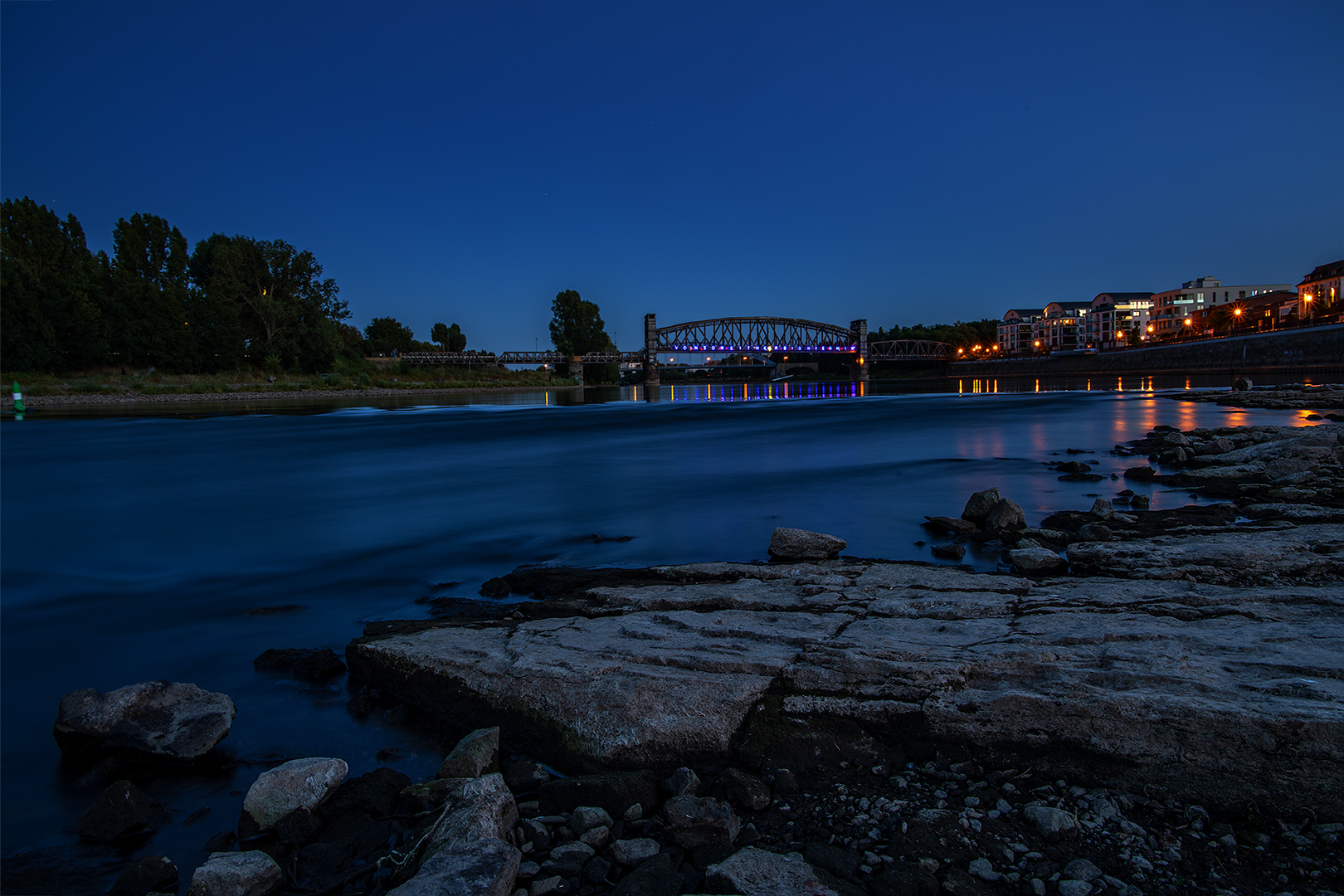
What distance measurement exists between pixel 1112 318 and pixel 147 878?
18521 centimetres

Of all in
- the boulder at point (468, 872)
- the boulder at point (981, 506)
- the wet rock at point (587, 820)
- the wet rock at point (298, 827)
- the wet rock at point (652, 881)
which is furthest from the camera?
the boulder at point (981, 506)

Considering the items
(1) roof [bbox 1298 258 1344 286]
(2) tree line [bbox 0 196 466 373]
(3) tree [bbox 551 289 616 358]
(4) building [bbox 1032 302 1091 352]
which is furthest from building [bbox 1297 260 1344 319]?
(2) tree line [bbox 0 196 466 373]

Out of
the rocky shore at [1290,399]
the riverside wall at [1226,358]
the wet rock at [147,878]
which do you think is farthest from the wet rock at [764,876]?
the riverside wall at [1226,358]

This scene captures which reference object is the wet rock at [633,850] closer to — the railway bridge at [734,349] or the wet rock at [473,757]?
the wet rock at [473,757]

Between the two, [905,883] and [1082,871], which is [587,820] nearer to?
[905,883]

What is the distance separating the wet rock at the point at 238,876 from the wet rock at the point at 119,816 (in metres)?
0.87

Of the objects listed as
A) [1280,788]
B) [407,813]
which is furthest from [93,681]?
[1280,788]

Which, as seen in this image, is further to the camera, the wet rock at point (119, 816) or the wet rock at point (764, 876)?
the wet rock at point (119, 816)

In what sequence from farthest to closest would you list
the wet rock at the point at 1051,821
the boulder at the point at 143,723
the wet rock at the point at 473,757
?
the boulder at the point at 143,723, the wet rock at the point at 473,757, the wet rock at the point at 1051,821

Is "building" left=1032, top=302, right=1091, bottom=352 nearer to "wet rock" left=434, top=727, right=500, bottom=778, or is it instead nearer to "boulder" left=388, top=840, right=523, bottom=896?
"wet rock" left=434, top=727, right=500, bottom=778

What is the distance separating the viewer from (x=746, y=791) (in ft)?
11.4

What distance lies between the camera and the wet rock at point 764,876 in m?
2.80

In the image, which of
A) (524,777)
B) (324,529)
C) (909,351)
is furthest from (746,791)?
(909,351)

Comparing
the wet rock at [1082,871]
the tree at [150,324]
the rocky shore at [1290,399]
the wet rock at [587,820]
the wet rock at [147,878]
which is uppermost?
the tree at [150,324]
